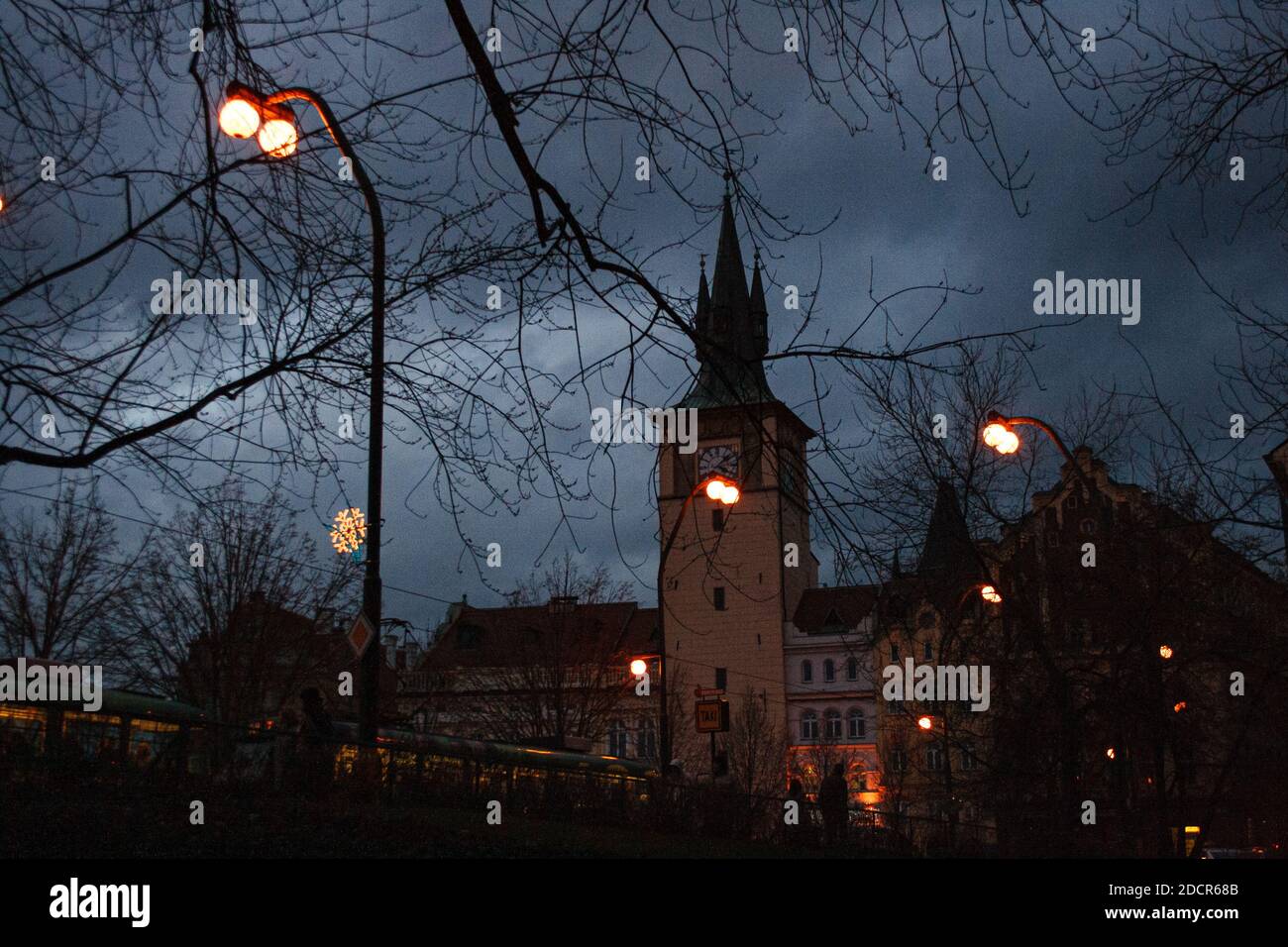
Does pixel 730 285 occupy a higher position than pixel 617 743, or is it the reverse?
pixel 730 285

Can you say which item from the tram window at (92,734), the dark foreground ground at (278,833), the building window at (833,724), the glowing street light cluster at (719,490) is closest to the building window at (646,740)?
the building window at (833,724)

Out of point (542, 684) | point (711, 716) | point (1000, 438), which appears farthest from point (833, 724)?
point (1000, 438)

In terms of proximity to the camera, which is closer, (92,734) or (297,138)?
(297,138)

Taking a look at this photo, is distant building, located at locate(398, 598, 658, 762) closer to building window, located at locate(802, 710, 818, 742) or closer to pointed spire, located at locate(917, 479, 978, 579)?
building window, located at locate(802, 710, 818, 742)

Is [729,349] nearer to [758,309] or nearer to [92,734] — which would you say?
[758,309]

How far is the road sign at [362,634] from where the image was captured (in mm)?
14944

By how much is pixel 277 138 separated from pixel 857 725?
7815 cm

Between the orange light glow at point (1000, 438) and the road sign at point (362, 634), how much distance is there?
24.8 ft

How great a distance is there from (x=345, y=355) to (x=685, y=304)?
2613 mm

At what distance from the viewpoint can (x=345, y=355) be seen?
7.70m

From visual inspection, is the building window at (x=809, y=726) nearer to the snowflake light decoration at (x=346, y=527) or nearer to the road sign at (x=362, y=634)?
the road sign at (x=362, y=634)

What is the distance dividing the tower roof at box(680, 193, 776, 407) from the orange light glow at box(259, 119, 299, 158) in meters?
2.43

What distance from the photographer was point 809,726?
83.1m

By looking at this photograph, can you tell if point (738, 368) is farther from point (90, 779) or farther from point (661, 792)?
point (661, 792)
